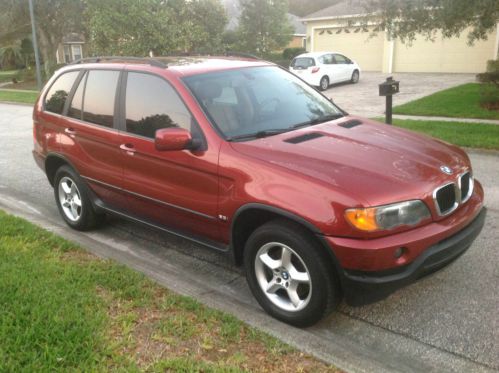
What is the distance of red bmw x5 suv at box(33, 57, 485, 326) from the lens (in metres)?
3.06

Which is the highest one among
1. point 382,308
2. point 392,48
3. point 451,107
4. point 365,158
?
point 392,48

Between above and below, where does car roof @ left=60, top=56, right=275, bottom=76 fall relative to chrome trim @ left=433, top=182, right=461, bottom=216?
above

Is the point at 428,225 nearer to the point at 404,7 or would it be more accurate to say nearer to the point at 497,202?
the point at 497,202

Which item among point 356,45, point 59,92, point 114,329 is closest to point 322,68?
point 356,45

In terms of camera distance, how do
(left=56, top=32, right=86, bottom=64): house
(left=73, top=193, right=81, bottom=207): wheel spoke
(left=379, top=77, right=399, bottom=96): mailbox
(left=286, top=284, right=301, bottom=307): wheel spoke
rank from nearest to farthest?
(left=286, top=284, right=301, bottom=307): wheel spoke, (left=73, top=193, right=81, bottom=207): wheel spoke, (left=379, top=77, right=399, bottom=96): mailbox, (left=56, top=32, right=86, bottom=64): house

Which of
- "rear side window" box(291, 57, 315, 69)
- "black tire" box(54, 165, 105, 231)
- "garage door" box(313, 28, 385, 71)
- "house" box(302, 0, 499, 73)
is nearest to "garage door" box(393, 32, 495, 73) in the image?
"house" box(302, 0, 499, 73)

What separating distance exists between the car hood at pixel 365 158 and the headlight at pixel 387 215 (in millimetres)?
47

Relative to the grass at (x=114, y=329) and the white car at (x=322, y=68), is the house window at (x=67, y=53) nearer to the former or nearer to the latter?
the white car at (x=322, y=68)

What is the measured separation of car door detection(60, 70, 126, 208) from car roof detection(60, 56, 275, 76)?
0.45ft

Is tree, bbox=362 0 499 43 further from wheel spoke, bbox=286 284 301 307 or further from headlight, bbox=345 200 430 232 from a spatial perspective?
wheel spoke, bbox=286 284 301 307

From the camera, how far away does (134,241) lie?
16.8 ft

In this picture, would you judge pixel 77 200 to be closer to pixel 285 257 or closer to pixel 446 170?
pixel 285 257

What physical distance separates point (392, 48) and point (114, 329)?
85.4 ft

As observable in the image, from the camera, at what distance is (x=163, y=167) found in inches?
158
